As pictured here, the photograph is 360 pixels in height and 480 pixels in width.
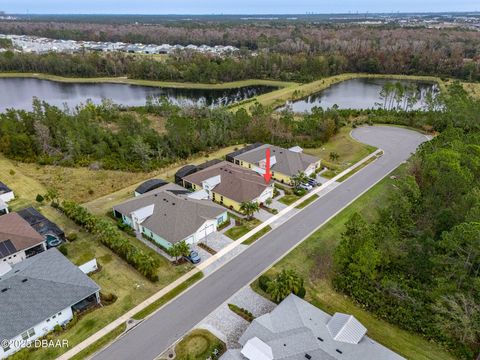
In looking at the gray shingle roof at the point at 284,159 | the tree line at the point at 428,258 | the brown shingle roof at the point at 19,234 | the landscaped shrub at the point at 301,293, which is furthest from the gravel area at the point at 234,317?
the gray shingle roof at the point at 284,159

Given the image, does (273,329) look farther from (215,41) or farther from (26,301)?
(215,41)

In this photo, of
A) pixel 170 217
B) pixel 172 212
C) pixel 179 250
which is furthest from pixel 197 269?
pixel 172 212

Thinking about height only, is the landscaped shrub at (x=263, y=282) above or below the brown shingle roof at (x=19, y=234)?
below

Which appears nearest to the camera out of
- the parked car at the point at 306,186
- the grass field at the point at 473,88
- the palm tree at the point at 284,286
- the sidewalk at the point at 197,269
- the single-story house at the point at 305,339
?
the single-story house at the point at 305,339

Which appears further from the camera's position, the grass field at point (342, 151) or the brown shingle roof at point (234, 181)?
the grass field at point (342, 151)

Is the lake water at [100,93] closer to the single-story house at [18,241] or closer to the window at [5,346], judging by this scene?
the single-story house at [18,241]

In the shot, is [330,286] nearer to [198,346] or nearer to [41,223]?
[198,346]

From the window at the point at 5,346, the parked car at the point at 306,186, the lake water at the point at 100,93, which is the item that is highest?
the window at the point at 5,346

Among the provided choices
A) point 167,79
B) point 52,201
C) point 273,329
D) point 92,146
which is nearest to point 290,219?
point 273,329

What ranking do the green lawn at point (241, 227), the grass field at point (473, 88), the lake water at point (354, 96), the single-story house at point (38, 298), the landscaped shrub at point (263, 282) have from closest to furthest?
1. the single-story house at point (38, 298)
2. the landscaped shrub at point (263, 282)
3. the green lawn at point (241, 227)
4. the lake water at point (354, 96)
5. the grass field at point (473, 88)
